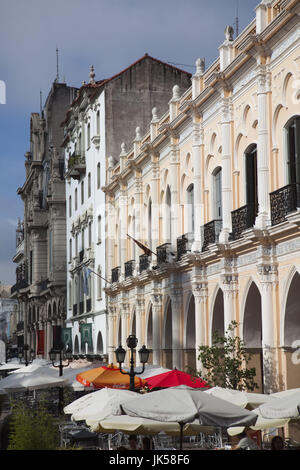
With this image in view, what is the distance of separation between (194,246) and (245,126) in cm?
573

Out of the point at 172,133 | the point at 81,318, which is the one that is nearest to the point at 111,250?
the point at 81,318

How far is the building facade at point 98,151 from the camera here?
48.2 m

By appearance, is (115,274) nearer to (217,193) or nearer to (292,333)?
(217,193)

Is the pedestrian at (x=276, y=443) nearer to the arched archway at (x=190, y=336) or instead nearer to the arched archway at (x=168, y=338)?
A: the arched archway at (x=190, y=336)

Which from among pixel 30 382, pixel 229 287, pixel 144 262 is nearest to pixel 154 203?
pixel 144 262

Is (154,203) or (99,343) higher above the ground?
(154,203)

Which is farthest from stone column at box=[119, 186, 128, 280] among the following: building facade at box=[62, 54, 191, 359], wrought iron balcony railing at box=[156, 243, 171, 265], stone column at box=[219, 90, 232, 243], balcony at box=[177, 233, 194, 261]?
stone column at box=[219, 90, 232, 243]

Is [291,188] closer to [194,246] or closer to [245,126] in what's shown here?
[245,126]

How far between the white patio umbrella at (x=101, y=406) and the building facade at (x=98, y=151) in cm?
2603

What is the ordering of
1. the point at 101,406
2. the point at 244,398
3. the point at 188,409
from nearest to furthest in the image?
the point at 188,409
the point at 244,398
the point at 101,406

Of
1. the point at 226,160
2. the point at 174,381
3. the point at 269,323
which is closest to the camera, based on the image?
the point at 174,381

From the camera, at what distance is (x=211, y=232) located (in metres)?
29.0

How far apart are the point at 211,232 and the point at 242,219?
3.18m

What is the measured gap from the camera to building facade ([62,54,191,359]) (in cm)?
4816
